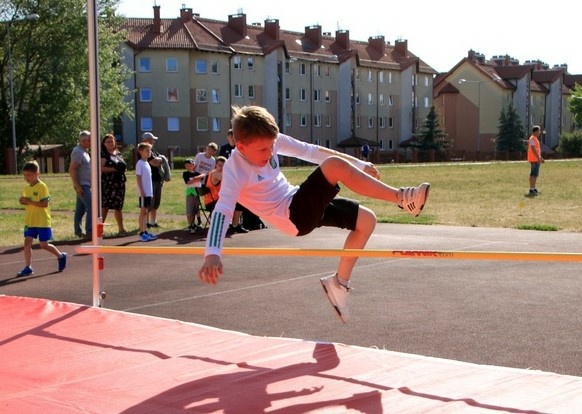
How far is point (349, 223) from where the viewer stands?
20.3 ft

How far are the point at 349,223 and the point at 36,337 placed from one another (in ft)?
8.34

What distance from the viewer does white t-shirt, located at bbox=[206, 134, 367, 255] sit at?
18.0ft

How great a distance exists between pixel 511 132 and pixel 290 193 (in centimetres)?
8187

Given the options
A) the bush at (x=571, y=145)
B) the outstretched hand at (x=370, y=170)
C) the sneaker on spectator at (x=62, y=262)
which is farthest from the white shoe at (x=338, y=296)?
the bush at (x=571, y=145)

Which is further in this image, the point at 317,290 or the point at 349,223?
the point at 317,290

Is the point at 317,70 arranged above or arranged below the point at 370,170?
above

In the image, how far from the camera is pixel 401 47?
Answer: 93.5 m

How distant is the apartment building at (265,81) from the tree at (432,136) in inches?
283

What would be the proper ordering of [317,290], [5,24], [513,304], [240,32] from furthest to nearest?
[240,32]
[5,24]
[317,290]
[513,304]

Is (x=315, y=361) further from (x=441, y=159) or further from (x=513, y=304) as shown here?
(x=441, y=159)

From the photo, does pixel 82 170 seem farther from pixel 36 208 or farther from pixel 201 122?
pixel 201 122

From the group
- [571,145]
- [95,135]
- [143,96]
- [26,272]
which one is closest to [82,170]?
[26,272]

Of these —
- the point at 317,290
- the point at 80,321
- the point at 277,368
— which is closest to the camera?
the point at 277,368

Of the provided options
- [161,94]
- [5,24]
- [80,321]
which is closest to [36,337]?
[80,321]
